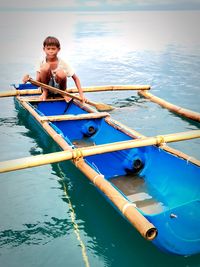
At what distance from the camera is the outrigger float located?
3.42 m

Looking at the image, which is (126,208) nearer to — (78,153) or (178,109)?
(78,153)

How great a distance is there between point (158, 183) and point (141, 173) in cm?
46

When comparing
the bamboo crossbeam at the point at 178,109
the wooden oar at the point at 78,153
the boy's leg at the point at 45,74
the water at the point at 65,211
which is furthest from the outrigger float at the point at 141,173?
the bamboo crossbeam at the point at 178,109

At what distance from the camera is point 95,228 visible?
178 inches

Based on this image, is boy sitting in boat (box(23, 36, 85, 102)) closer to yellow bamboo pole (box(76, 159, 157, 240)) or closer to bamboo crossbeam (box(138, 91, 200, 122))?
bamboo crossbeam (box(138, 91, 200, 122))

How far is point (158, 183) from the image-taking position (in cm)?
500

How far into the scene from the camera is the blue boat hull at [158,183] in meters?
3.42

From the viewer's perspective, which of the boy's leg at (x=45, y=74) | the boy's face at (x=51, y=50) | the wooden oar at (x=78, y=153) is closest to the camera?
the wooden oar at (x=78, y=153)

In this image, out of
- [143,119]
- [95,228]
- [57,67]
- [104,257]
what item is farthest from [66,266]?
[143,119]

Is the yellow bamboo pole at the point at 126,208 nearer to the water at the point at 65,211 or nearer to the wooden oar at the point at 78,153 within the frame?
the wooden oar at the point at 78,153

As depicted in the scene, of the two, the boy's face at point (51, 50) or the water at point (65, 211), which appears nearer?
the water at point (65, 211)

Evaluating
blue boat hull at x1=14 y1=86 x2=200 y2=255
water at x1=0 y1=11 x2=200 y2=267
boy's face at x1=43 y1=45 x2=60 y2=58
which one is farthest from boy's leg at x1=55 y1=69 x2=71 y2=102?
blue boat hull at x1=14 y1=86 x2=200 y2=255

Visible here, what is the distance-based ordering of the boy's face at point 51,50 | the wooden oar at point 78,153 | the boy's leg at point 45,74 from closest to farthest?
the wooden oar at point 78,153
the boy's face at point 51,50
the boy's leg at point 45,74

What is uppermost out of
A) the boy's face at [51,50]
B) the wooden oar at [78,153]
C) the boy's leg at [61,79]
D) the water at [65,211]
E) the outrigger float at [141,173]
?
the boy's face at [51,50]
